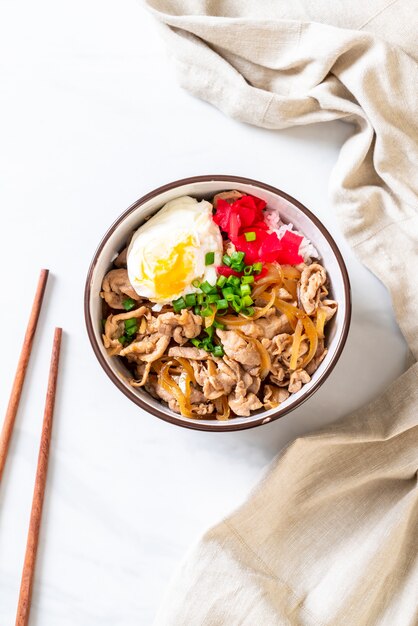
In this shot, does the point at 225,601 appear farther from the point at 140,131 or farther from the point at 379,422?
the point at 140,131

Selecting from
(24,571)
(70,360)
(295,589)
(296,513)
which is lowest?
(295,589)

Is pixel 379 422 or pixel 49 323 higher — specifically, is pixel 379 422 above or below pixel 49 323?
below

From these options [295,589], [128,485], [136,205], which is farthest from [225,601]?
[136,205]

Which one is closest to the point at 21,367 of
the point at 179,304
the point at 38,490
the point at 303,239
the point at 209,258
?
the point at 38,490

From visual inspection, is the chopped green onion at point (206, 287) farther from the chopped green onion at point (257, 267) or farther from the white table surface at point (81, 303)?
the white table surface at point (81, 303)

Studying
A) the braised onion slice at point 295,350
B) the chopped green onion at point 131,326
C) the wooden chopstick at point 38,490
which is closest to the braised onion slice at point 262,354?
the braised onion slice at point 295,350

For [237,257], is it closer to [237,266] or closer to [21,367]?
A: [237,266]

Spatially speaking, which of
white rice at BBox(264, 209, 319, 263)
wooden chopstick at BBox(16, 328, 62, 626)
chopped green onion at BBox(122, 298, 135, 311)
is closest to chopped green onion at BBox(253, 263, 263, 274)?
white rice at BBox(264, 209, 319, 263)
